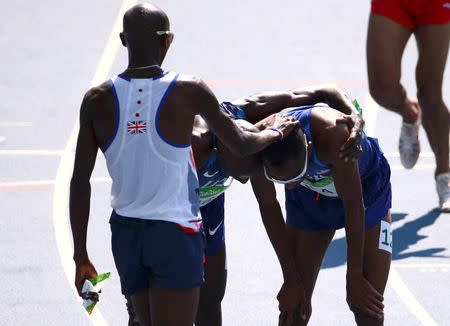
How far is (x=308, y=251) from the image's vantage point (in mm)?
6438

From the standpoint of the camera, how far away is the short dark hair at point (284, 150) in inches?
222

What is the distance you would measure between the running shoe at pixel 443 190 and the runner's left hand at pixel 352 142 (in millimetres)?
3162

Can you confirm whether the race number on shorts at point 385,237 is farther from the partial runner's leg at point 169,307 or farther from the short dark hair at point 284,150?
→ the partial runner's leg at point 169,307

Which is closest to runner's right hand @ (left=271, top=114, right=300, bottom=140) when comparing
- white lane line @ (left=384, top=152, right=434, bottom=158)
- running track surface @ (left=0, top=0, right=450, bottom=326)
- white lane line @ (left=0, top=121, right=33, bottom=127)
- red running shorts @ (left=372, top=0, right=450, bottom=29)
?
running track surface @ (left=0, top=0, right=450, bottom=326)

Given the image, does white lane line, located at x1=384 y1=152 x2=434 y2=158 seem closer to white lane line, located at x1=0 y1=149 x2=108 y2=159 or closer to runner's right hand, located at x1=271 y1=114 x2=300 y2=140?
white lane line, located at x1=0 y1=149 x2=108 y2=159

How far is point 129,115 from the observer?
16.8 ft

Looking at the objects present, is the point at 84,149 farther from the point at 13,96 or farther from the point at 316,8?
the point at 316,8

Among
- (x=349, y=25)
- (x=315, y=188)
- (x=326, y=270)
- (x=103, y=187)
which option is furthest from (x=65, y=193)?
(x=349, y=25)

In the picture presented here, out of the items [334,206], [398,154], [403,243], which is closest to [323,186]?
[334,206]

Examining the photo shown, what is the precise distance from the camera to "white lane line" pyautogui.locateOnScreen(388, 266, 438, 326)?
283 inches

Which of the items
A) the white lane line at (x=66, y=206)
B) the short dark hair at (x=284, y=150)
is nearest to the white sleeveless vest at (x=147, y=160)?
the short dark hair at (x=284, y=150)

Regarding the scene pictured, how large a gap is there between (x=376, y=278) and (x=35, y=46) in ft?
24.8

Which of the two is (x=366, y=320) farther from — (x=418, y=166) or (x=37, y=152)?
(x=37, y=152)

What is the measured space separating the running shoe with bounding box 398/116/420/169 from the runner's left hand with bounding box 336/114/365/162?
3268 mm
